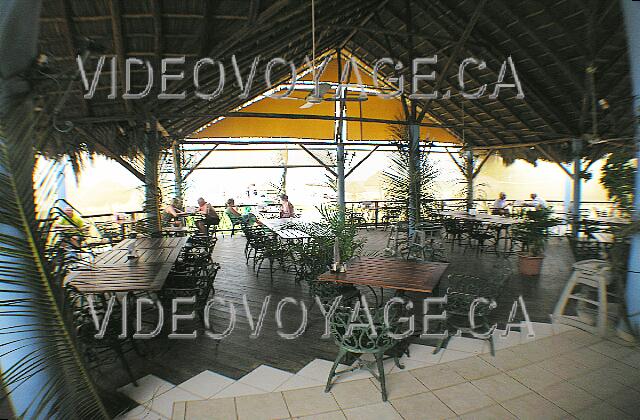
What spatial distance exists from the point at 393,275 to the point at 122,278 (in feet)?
8.70

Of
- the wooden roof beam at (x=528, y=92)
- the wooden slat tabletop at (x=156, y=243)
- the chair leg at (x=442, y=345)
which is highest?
the wooden roof beam at (x=528, y=92)

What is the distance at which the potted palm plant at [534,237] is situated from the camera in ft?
19.1

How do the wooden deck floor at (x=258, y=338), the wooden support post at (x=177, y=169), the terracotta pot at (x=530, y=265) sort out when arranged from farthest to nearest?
the wooden support post at (x=177, y=169) → the terracotta pot at (x=530, y=265) → the wooden deck floor at (x=258, y=338)

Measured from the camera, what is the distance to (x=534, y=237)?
5.93m

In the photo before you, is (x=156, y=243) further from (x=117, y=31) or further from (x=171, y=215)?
(x=171, y=215)

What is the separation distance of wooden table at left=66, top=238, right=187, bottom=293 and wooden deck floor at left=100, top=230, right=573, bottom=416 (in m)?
0.66

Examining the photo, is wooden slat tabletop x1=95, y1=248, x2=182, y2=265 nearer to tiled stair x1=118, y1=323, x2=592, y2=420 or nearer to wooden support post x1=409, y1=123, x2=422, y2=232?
A: tiled stair x1=118, y1=323, x2=592, y2=420

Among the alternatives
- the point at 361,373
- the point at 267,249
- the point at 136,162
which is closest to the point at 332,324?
the point at 361,373

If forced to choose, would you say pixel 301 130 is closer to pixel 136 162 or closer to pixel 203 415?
pixel 136 162

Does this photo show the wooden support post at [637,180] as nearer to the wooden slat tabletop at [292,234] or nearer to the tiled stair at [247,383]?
the tiled stair at [247,383]

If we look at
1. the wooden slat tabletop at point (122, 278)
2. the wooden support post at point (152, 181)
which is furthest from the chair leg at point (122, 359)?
the wooden support post at point (152, 181)

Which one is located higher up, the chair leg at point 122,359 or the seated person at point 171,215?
the seated person at point 171,215

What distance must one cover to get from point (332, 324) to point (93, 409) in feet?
5.21

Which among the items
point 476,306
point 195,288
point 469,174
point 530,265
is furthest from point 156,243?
point 469,174
